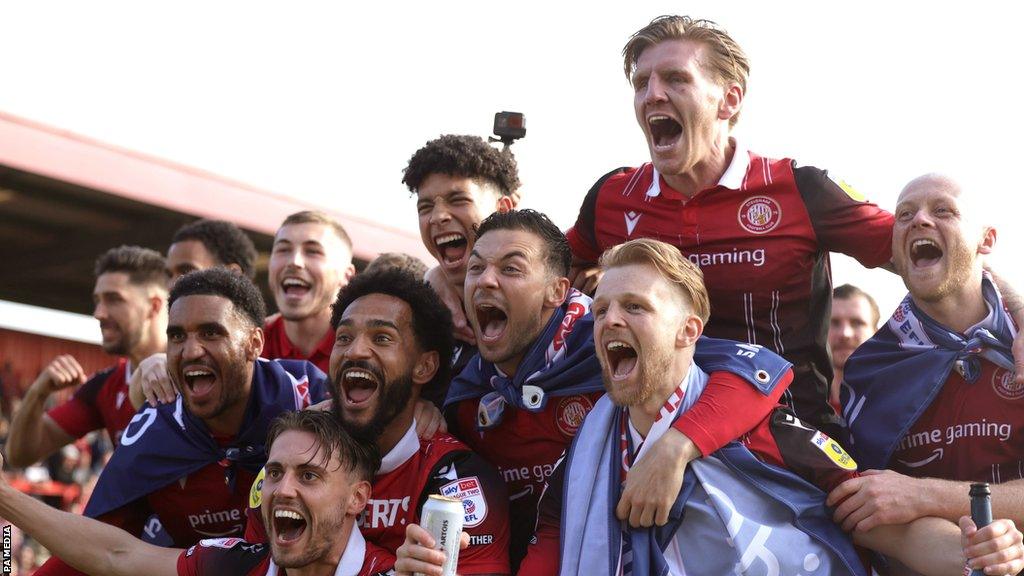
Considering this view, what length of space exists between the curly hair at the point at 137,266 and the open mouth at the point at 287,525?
2.84 meters

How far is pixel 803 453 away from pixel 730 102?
1.62 metres

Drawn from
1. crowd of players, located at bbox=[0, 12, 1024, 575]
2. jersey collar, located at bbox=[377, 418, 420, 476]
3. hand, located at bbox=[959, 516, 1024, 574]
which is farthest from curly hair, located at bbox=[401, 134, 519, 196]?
hand, located at bbox=[959, 516, 1024, 574]

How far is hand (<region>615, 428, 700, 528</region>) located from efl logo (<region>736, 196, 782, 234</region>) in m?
1.16

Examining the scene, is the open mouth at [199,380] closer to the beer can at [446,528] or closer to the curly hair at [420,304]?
the curly hair at [420,304]

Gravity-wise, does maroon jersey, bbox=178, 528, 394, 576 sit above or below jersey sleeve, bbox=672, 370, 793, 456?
below

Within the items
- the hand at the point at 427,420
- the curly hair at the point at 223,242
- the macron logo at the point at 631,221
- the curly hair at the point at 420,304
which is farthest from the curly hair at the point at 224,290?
the curly hair at the point at 223,242

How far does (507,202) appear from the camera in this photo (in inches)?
213

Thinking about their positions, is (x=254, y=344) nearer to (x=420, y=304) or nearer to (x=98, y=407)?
(x=420, y=304)

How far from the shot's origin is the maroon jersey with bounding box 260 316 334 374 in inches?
240

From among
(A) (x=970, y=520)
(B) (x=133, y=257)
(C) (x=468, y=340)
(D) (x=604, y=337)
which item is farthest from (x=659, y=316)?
(B) (x=133, y=257)

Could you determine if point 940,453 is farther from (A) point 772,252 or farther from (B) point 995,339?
(A) point 772,252

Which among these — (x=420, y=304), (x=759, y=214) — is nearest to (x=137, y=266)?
(x=420, y=304)

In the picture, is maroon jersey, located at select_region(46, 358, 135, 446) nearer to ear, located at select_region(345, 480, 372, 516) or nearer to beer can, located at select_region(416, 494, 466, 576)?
ear, located at select_region(345, 480, 372, 516)

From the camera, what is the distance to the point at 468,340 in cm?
506
